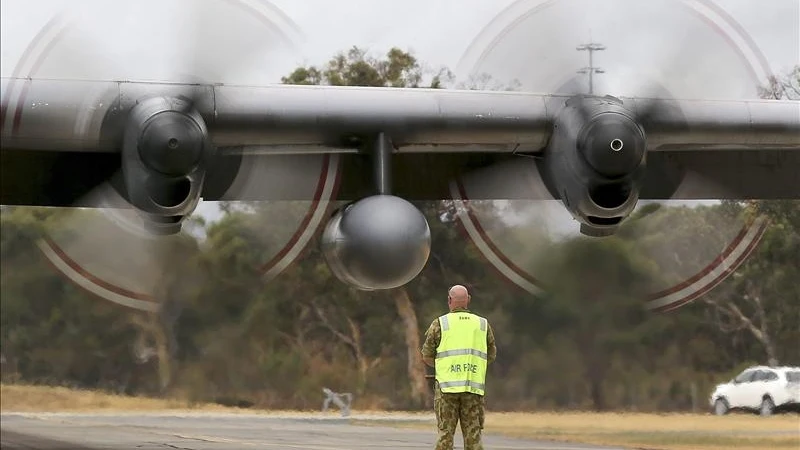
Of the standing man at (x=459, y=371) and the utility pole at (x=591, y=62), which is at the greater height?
the utility pole at (x=591, y=62)

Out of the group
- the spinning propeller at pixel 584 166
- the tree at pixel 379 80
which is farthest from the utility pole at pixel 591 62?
the tree at pixel 379 80

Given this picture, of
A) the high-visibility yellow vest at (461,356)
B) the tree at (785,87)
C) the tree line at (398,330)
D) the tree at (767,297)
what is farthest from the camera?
the tree at (767,297)

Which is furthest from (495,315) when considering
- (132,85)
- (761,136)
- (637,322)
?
(132,85)

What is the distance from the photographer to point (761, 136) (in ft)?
38.9

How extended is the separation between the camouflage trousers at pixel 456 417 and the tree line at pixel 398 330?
392 cm

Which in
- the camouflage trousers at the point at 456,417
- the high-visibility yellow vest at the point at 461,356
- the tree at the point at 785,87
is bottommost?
the camouflage trousers at the point at 456,417

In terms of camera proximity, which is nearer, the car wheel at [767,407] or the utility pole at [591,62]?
the utility pole at [591,62]

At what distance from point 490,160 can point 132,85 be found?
13.3 feet

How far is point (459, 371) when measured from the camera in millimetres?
9258

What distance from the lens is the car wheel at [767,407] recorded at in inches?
633

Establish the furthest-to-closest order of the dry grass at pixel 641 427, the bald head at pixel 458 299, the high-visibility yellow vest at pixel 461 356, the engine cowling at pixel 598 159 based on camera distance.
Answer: the dry grass at pixel 641 427, the engine cowling at pixel 598 159, the bald head at pixel 458 299, the high-visibility yellow vest at pixel 461 356

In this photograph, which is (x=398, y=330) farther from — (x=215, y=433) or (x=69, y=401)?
(x=215, y=433)

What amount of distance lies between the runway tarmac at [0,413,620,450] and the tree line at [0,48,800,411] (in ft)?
1.96

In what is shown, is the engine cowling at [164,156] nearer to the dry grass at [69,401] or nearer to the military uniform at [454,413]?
the military uniform at [454,413]
